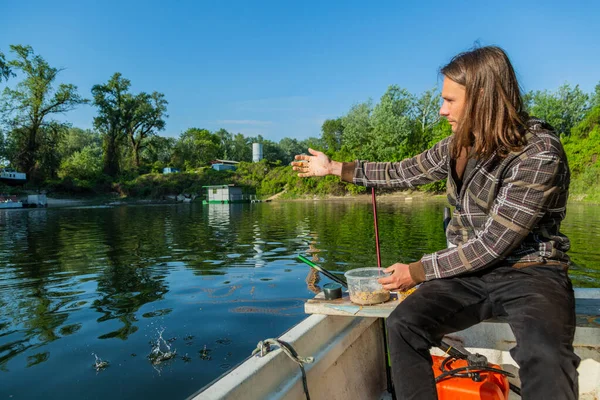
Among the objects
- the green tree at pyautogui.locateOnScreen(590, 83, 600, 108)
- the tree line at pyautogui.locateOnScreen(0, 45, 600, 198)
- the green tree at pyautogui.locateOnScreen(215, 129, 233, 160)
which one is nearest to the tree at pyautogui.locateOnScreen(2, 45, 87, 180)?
the tree line at pyautogui.locateOnScreen(0, 45, 600, 198)

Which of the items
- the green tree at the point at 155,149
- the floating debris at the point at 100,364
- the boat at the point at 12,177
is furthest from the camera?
the green tree at the point at 155,149

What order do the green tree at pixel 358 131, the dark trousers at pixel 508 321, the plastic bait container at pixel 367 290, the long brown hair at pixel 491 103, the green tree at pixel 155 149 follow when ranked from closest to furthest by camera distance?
the dark trousers at pixel 508 321, the long brown hair at pixel 491 103, the plastic bait container at pixel 367 290, the green tree at pixel 358 131, the green tree at pixel 155 149

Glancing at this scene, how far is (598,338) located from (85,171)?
6550 cm

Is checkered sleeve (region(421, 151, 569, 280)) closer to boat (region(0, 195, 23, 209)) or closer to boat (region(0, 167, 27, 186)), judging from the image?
boat (region(0, 195, 23, 209))

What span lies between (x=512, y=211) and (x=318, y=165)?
1.32 m

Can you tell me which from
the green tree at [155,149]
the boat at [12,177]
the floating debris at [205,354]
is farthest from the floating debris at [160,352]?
the green tree at [155,149]

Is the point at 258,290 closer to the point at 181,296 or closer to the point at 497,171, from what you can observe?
the point at 181,296

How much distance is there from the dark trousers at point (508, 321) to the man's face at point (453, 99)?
2.58ft

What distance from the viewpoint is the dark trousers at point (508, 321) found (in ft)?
5.16

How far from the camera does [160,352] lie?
174 inches

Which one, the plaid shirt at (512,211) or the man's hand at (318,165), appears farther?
the man's hand at (318,165)

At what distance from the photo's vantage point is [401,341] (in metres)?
1.83

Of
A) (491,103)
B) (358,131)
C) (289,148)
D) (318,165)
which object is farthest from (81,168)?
(491,103)

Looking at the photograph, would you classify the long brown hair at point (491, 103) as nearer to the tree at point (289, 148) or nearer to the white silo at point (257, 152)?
the white silo at point (257, 152)
